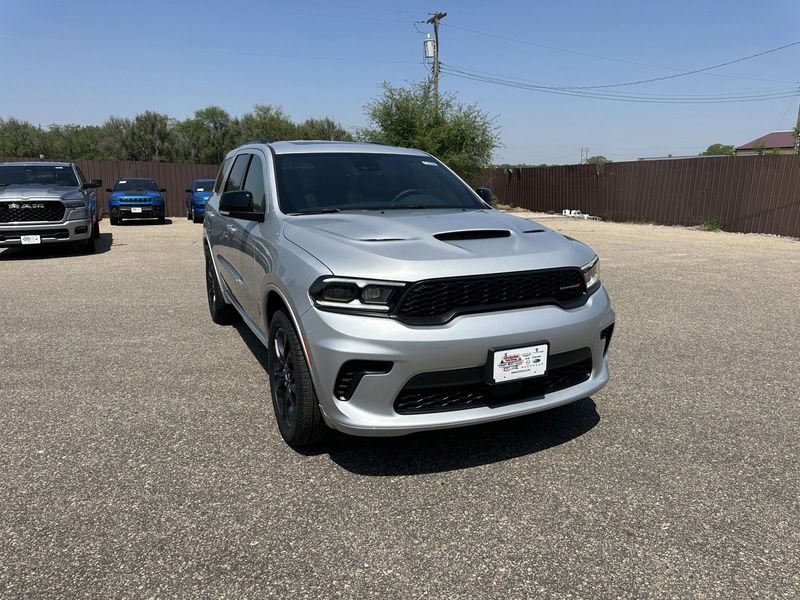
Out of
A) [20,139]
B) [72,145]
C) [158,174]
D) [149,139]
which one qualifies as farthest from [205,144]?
[158,174]

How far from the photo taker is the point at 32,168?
1129 cm

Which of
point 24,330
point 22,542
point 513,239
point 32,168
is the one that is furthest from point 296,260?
point 32,168

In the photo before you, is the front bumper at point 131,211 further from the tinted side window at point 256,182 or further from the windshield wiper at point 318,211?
the windshield wiper at point 318,211

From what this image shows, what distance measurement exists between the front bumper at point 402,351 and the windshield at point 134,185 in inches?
769

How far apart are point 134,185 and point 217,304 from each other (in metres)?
16.6

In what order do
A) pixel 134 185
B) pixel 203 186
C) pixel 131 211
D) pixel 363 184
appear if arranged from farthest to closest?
pixel 203 186 → pixel 134 185 → pixel 131 211 → pixel 363 184

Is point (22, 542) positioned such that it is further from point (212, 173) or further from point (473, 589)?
point (212, 173)

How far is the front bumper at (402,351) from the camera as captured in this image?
2.60 m

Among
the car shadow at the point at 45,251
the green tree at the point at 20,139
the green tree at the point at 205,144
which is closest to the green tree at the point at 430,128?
the car shadow at the point at 45,251

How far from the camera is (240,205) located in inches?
144

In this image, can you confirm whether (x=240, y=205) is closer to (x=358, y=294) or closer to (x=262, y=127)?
(x=358, y=294)

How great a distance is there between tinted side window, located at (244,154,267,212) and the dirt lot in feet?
4.40

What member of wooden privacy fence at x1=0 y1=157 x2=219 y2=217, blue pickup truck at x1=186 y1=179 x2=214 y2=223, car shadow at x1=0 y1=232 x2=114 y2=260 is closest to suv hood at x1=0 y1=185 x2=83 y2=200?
car shadow at x1=0 y1=232 x2=114 y2=260

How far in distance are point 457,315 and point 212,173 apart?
26.9 m
